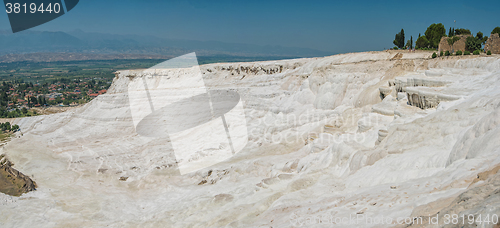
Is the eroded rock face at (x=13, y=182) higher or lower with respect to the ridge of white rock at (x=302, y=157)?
lower

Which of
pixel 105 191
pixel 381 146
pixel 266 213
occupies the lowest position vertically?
pixel 105 191

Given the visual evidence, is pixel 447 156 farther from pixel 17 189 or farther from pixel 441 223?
pixel 17 189

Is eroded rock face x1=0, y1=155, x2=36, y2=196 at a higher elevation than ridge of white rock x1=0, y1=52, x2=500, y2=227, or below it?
below

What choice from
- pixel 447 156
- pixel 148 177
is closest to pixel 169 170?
pixel 148 177

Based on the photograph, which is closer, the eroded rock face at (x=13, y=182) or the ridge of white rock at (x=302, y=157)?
the ridge of white rock at (x=302, y=157)

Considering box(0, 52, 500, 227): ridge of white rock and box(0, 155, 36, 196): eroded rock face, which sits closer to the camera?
box(0, 52, 500, 227): ridge of white rock
